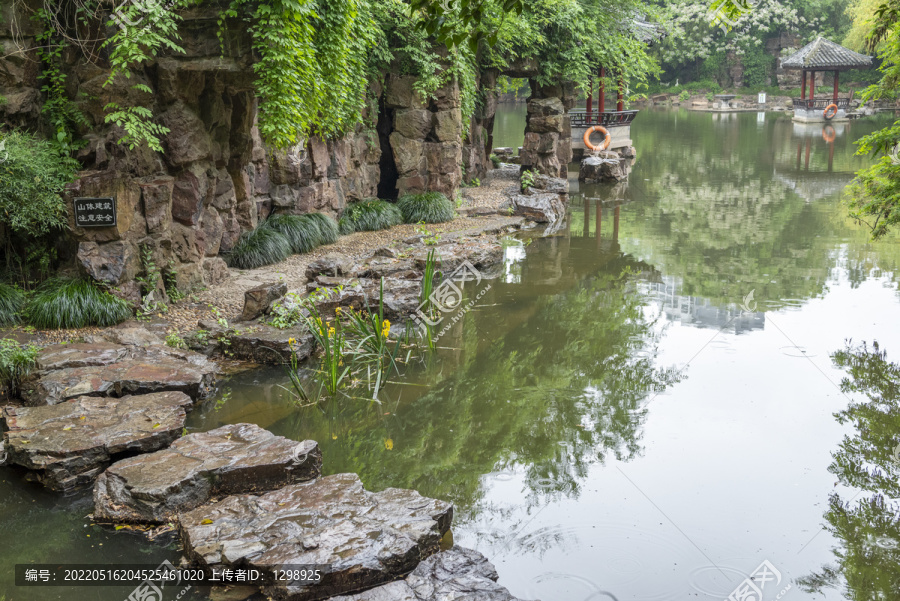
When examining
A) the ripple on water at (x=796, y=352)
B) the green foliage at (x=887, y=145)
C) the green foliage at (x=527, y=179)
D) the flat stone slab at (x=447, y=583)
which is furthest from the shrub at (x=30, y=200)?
the green foliage at (x=527, y=179)

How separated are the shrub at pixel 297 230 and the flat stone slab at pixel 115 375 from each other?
411 cm

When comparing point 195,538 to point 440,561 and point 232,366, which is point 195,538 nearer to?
point 440,561

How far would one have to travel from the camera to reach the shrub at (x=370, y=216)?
39.8 feet

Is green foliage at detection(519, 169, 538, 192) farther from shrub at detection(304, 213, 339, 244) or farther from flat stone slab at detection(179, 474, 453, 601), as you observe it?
A: flat stone slab at detection(179, 474, 453, 601)

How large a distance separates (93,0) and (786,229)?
38.5 ft

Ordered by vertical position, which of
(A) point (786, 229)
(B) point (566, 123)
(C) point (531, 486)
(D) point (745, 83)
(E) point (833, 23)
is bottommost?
(C) point (531, 486)

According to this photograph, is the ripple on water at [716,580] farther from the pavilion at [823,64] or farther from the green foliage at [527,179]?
the pavilion at [823,64]

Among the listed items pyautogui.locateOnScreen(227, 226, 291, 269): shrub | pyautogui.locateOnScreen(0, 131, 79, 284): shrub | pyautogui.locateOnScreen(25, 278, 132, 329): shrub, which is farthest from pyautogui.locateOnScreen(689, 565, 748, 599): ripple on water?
pyautogui.locateOnScreen(227, 226, 291, 269): shrub

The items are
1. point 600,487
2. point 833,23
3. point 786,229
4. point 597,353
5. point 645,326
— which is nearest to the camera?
point 600,487

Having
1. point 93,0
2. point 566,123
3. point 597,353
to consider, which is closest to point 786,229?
point 566,123

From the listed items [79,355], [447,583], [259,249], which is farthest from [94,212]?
[447,583]

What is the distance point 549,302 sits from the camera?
9461 millimetres

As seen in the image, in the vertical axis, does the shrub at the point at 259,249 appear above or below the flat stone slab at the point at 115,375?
above

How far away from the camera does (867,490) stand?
5.08 meters
